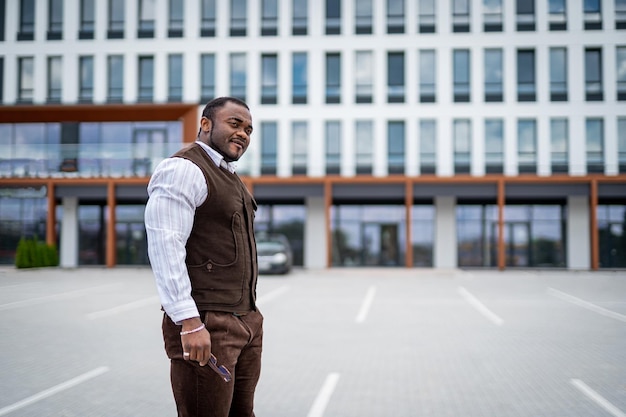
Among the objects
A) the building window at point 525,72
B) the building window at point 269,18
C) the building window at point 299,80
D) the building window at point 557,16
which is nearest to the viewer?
the building window at point 557,16

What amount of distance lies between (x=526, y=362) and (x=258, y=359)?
5.03 meters

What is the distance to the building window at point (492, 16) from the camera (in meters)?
31.2

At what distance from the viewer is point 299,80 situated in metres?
32.2

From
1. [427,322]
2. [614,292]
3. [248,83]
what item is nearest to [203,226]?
[614,292]

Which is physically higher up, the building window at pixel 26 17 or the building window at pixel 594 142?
the building window at pixel 594 142

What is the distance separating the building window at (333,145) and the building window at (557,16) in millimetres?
10409

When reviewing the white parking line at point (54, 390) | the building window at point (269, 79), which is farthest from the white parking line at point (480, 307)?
the building window at point (269, 79)

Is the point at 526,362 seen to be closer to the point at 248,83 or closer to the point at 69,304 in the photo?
the point at 69,304

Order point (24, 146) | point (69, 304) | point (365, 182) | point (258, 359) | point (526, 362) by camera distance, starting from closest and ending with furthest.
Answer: point (258, 359)
point (24, 146)
point (69, 304)
point (526, 362)
point (365, 182)

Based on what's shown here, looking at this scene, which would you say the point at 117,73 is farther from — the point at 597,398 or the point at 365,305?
the point at 597,398

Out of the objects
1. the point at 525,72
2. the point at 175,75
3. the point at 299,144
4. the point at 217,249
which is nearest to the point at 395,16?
the point at 525,72

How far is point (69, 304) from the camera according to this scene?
15.0 ft

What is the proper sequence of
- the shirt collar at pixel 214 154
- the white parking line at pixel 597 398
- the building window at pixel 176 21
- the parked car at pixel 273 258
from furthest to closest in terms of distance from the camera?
the building window at pixel 176 21 → the parked car at pixel 273 258 → the white parking line at pixel 597 398 → the shirt collar at pixel 214 154

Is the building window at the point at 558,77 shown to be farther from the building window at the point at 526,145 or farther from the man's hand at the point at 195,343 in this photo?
the man's hand at the point at 195,343
